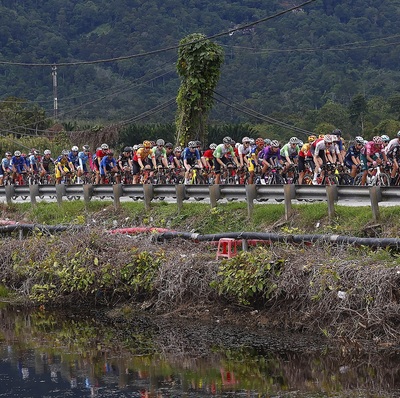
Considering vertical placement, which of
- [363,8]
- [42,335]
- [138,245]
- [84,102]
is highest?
[363,8]

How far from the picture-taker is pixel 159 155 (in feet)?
101

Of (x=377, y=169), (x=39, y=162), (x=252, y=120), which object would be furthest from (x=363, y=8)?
(x=377, y=169)

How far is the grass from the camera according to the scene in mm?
20156

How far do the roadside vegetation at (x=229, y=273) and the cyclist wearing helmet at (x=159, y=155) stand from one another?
4.89m

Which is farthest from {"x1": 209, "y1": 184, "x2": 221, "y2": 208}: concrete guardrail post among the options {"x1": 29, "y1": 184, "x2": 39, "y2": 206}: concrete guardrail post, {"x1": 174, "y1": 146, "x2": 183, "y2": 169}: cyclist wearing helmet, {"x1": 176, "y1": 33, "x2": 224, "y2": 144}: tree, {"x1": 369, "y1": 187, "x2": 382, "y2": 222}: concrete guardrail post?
{"x1": 176, "y1": 33, "x2": 224, "y2": 144}: tree

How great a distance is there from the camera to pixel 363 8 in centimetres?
16250

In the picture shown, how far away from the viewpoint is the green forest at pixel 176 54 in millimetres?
123375

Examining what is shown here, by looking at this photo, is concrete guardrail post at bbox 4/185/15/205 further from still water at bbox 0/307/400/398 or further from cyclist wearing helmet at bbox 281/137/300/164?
still water at bbox 0/307/400/398

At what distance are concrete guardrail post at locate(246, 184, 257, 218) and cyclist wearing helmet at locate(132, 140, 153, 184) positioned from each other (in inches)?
303

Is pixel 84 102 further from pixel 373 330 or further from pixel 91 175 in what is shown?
pixel 373 330

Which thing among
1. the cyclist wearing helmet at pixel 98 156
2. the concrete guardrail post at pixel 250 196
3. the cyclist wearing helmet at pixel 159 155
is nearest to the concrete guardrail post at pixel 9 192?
the cyclist wearing helmet at pixel 98 156

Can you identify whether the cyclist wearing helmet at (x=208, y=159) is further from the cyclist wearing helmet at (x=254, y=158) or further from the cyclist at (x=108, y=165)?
the cyclist at (x=108, y=165)

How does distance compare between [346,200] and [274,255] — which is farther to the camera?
[346,200]

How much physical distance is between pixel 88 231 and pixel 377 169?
23.9ft
